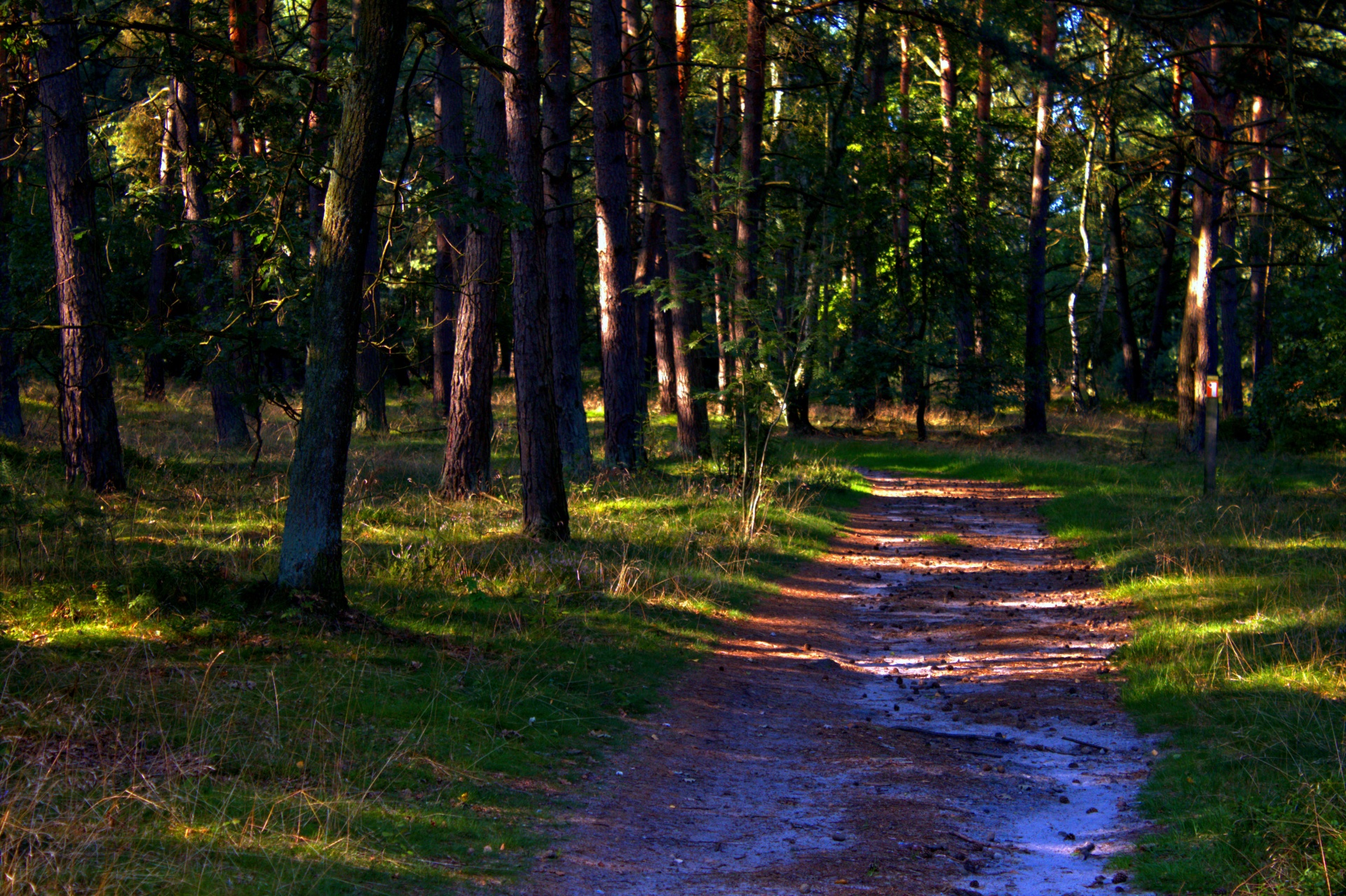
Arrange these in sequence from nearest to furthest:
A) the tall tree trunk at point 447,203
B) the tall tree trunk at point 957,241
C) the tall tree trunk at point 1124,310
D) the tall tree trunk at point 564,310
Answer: the tall tree trunk at point 447,203 < the tall tree trunk at point 564,310 < the tall tree trunk at point 957,241 < the tall tree trunk at point 1124,310

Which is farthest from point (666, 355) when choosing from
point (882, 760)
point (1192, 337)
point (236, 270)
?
point (882, 760)

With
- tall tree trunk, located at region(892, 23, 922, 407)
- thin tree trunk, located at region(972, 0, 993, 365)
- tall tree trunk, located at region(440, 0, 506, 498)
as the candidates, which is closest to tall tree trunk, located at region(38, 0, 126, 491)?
tall tree trunk, located at region(440, 0, 506, 498)

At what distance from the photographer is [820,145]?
88.5 ft

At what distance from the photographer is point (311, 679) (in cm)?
638

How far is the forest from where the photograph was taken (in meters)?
5.09

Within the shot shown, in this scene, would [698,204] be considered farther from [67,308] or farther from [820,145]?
[820,145]

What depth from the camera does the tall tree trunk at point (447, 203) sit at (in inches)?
315

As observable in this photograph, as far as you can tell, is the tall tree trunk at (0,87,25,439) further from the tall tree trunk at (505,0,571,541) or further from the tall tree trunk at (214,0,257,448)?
the tall tree trunk at (505,0,571,541)

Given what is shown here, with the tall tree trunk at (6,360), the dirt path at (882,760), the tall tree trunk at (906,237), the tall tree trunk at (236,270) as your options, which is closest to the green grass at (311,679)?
the dirt path at (882,760)

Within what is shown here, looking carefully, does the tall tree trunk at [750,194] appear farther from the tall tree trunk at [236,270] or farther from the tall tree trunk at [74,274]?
the tall tree trunk at [74,274]

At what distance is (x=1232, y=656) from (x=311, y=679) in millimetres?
6993

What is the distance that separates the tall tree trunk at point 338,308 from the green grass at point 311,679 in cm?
56

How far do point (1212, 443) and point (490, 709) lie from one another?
44.0 feet

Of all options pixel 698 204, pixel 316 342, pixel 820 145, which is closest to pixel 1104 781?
pixel 316 342
